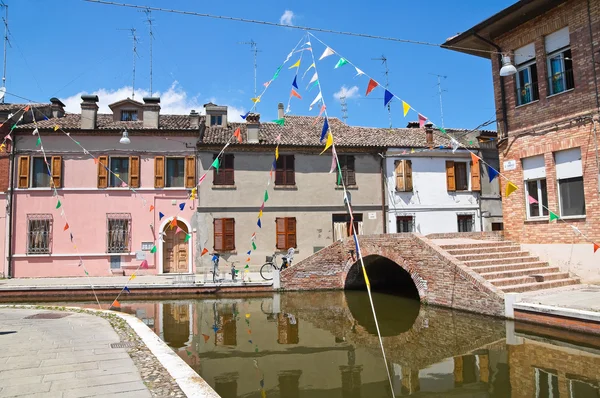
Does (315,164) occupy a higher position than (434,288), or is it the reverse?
(315,164)

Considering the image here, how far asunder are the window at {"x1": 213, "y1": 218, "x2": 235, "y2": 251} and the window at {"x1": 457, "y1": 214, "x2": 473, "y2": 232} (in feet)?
36.6

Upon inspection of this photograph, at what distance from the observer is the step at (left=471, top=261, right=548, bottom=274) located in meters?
11.3

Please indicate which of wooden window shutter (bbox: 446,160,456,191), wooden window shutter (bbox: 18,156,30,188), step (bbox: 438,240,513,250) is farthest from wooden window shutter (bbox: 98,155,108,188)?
wooden window shutter (bbox: 446,160,456,191)

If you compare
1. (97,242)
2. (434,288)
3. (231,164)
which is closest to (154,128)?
(231,164)

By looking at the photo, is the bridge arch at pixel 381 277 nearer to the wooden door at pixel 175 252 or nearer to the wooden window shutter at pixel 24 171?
the wooden door at pixel 175 252

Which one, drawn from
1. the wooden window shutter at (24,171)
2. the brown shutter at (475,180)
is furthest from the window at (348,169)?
the wooden window shutter at (24,171)

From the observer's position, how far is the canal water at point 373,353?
20.0ft

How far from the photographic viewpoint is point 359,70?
8281 mm

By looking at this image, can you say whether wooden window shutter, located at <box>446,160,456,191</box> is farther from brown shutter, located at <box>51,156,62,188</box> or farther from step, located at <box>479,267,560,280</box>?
brown shutter, located at <box>51,156,62,188</box>

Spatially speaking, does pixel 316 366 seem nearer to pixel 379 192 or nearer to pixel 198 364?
pixel 198 364

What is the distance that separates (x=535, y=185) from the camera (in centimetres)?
1292

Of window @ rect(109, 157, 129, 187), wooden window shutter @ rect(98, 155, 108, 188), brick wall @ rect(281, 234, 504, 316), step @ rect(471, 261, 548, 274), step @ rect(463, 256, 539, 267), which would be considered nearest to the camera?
brick wall @ rect(281, 234, 504, 316)

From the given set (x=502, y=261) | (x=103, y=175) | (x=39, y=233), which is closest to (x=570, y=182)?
(x=502, y=261)

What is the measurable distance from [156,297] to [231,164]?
7260 mm
